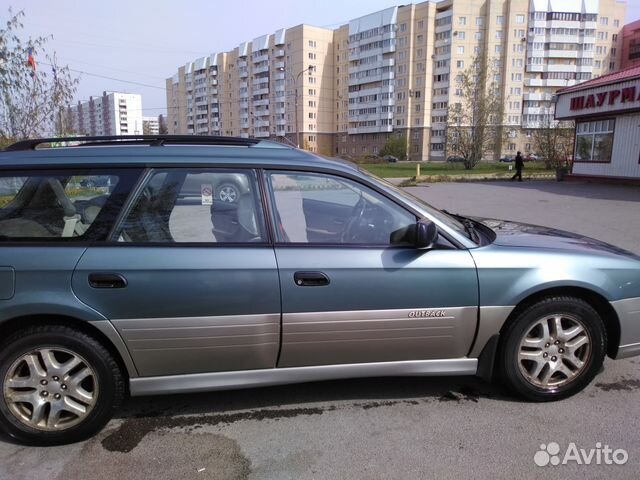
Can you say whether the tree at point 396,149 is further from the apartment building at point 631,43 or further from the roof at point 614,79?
the roof at point 614,79

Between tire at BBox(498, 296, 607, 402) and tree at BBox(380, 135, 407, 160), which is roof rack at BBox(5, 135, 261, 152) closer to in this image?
tire at BBox(498, 296, 607, 402)

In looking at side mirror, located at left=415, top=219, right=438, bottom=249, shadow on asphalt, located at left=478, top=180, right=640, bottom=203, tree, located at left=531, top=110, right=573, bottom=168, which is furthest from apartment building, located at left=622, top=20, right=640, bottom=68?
side mirror, located at left=415, top=219, right=438, bottom=249

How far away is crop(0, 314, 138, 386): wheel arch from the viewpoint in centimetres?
276

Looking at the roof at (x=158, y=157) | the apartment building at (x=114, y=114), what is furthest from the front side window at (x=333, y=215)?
the apartment building at (x=114, y=114)

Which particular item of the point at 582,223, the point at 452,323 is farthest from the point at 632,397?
the point at 582,223

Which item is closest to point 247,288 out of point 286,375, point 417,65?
point 286,375

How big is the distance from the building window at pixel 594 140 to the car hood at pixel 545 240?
22.9m

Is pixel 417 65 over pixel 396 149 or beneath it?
over

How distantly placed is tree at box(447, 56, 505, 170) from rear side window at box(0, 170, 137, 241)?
4251 cm

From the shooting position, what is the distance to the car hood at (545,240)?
3.37 metres

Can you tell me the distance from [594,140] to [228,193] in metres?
26.0

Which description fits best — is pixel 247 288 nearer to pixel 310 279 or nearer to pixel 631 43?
pixel 310 279

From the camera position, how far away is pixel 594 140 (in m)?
24.2

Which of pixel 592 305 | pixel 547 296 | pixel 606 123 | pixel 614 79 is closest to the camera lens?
pixel 547 296
